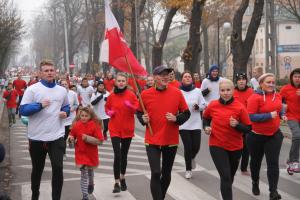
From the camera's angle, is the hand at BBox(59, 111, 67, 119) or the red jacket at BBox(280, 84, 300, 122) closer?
the hand at BBox(59, 111, 67, 119)

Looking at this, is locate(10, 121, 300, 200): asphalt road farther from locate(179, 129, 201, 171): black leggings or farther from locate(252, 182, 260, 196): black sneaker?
locate(179, 129, 201, 171): black leggings

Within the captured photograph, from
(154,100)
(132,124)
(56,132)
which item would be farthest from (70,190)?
(154,100)

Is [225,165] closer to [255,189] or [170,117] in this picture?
[170,117]

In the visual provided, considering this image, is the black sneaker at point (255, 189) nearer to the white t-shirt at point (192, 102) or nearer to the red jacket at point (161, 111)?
the white t-shirt at point (192, 102)

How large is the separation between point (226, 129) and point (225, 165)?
0.45m

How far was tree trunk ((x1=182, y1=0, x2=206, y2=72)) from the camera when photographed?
78.1ft

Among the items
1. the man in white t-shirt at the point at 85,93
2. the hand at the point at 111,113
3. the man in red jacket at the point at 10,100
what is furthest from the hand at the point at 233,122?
the man in red jacket at the point at 10,100

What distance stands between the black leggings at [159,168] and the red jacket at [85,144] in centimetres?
126

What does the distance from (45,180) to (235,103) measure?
13.5 ft

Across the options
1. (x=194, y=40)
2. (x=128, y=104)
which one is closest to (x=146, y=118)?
(x=128, y=104)

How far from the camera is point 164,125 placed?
270 inches

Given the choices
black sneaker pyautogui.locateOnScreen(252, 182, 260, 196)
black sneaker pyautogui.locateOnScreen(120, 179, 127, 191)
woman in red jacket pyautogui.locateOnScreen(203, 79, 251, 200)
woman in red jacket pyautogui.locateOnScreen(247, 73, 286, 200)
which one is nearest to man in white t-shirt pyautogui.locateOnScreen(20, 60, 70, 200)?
black sneaker pyautogui.locateOnScreen(120, 179, 127, 191)

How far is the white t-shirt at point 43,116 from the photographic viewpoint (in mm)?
7004

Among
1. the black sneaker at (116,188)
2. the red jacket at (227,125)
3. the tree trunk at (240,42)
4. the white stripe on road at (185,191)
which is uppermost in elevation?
the tree trunk at (240,42)
